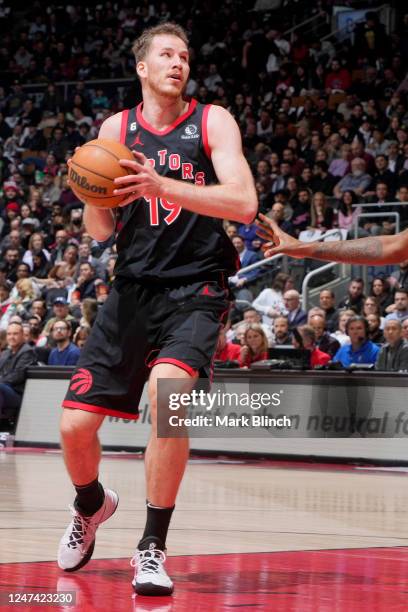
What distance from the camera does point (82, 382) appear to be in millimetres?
4922

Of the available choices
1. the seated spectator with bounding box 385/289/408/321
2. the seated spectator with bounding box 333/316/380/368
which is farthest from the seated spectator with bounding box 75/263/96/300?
the seated spectator with bounding box 333/316/380/368

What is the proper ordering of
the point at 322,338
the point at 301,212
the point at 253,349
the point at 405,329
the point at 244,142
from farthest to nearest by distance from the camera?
1. the point at 244,142
2. the point at 301,212
3. the point at 322,338
4. the point at 253,349
5. the point at 405,329

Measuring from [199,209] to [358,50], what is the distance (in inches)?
670

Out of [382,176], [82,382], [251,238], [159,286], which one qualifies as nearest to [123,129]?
Result: [159,286]

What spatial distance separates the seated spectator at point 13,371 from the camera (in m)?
14.3

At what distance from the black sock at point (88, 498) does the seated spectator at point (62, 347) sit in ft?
31.3

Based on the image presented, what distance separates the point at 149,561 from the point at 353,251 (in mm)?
1565

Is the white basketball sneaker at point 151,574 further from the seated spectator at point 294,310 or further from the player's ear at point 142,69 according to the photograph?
the seated spectator at point 294,310

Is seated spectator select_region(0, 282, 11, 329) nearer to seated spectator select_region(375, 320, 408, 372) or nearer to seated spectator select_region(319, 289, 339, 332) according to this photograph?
seated spectator select_region(319, 289, 339, 332)

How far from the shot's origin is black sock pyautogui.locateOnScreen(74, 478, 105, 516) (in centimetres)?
508

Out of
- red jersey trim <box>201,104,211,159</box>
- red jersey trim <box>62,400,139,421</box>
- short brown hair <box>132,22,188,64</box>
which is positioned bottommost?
red jersey trim <box>62,400,139,421</box>

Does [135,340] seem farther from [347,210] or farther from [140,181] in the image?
[347,210]

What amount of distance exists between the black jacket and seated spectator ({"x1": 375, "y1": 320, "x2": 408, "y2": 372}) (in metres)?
4.56

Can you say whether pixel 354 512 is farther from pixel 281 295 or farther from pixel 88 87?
pixel 88 87
